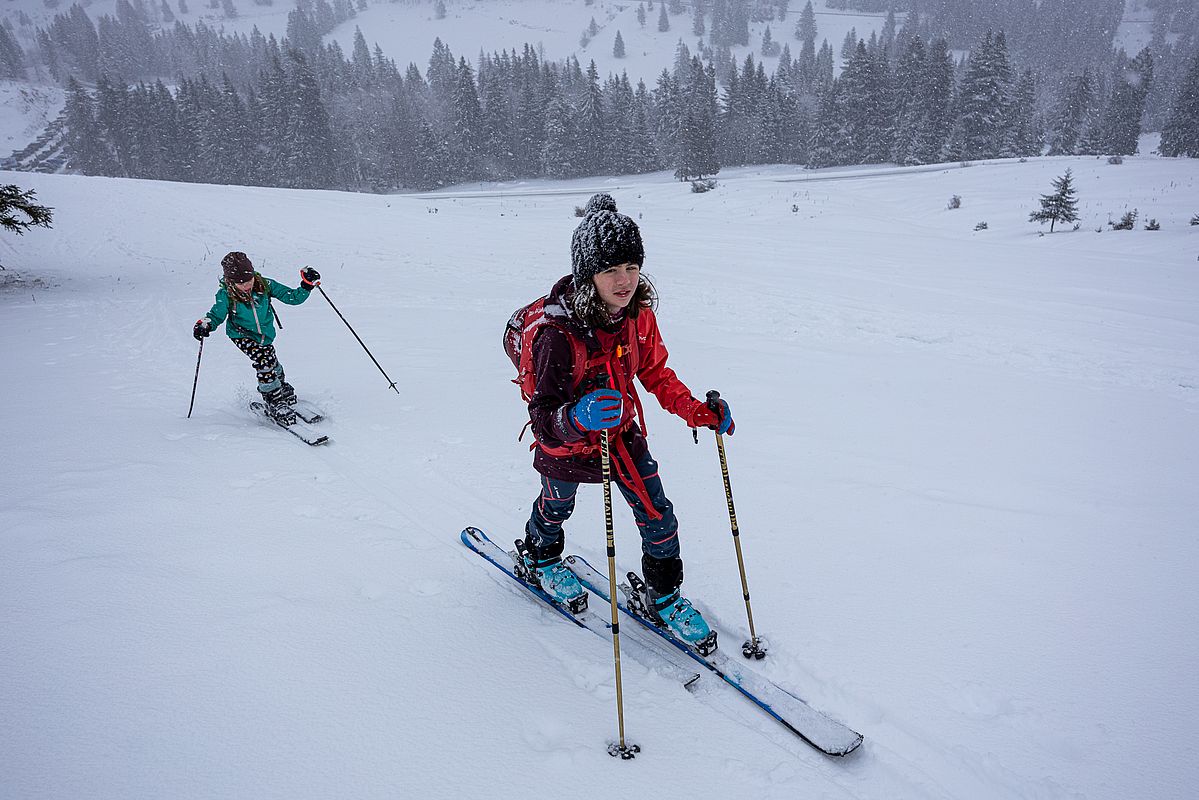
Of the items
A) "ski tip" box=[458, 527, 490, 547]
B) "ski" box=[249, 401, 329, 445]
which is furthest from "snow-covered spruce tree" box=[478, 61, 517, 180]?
"ski tip" box=[458, 527, 490, 547]

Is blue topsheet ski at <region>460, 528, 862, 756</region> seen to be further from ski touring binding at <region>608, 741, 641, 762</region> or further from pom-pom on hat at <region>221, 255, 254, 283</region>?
pom-pom on hat at <region>221, 255, 254, 283</region>

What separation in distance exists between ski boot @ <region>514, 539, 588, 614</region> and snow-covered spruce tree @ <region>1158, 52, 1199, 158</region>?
70.3 m

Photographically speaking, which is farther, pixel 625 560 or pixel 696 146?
pixel 696 146

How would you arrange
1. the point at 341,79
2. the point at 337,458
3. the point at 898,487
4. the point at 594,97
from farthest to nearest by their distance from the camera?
the point at 341,79 → the point at 594,97 → the point at 337,458 → the point at 898,487

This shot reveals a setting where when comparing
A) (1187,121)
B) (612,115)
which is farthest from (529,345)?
(1187,121)

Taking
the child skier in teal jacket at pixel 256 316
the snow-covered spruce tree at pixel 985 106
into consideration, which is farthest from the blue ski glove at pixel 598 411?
the snow-covered spruce tree at pixel 985 106

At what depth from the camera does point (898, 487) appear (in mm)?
5035

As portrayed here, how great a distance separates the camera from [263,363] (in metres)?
6.78

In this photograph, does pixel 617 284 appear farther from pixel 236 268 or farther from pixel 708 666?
pixel 236 268

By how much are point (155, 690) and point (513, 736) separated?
1684 mm

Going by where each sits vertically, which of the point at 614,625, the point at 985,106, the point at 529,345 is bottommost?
the point at 614,625

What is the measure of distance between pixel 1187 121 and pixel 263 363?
239ft

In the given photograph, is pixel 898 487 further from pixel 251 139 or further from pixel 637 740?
pixel 251 139

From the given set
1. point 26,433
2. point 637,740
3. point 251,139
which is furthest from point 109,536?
point 251,139
